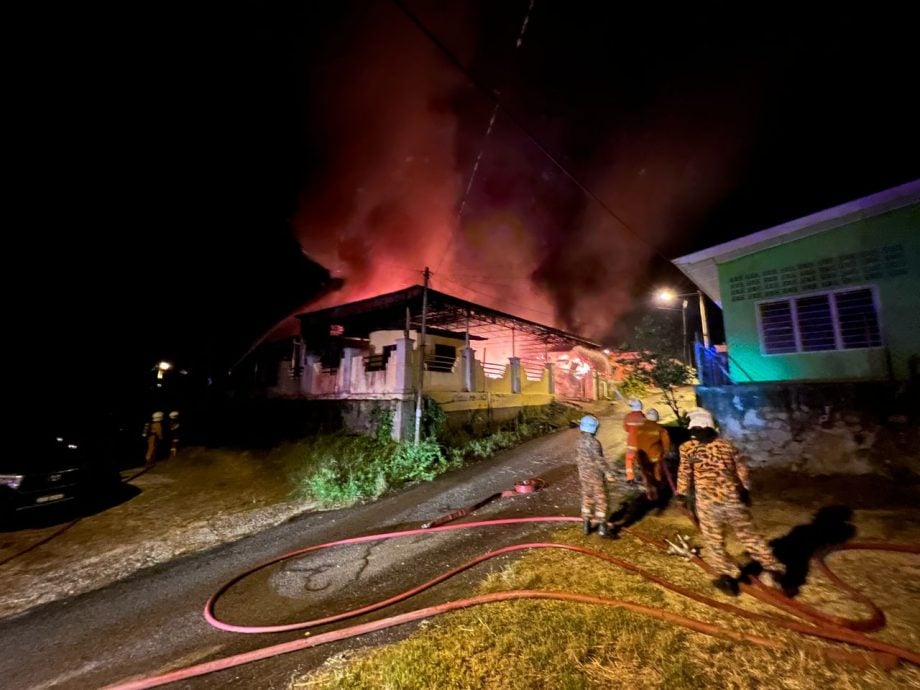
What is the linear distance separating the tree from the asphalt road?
780 centimetres

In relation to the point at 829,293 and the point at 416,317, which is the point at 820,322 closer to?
A: the point at 829,293

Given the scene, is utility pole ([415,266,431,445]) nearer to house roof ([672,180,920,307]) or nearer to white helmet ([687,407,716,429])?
house roof ([672,180,920,307])

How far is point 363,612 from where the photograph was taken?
13.3 ft

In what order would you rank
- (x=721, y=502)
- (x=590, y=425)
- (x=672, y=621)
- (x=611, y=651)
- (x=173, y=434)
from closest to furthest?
(x=611, y=651) < (x=672, y=621) < (x=721, y=502) < (x=590, y=425) < (x=173, y=434)

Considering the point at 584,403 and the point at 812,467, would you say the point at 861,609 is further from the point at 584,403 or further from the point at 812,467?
the point at 584,403

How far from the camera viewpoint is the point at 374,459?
10438 millimetres

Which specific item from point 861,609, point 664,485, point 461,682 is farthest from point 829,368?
point 461,682

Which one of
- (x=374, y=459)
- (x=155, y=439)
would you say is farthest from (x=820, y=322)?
(x=155, y=439)

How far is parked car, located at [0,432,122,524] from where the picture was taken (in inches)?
273

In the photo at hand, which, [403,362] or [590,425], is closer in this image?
[590,425]

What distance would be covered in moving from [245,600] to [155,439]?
1152 cm

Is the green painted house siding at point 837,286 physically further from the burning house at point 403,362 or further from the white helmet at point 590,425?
the burning house at point 403,362

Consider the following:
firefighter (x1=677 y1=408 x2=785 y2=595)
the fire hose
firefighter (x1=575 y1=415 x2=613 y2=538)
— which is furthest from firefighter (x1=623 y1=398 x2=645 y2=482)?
firefighter (x1=677 y1=408 x2=785 y2=595)

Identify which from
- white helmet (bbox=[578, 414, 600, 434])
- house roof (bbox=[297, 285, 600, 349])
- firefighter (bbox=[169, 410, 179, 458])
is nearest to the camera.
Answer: white helmet (bbox=[578, 414, 600, 434])
